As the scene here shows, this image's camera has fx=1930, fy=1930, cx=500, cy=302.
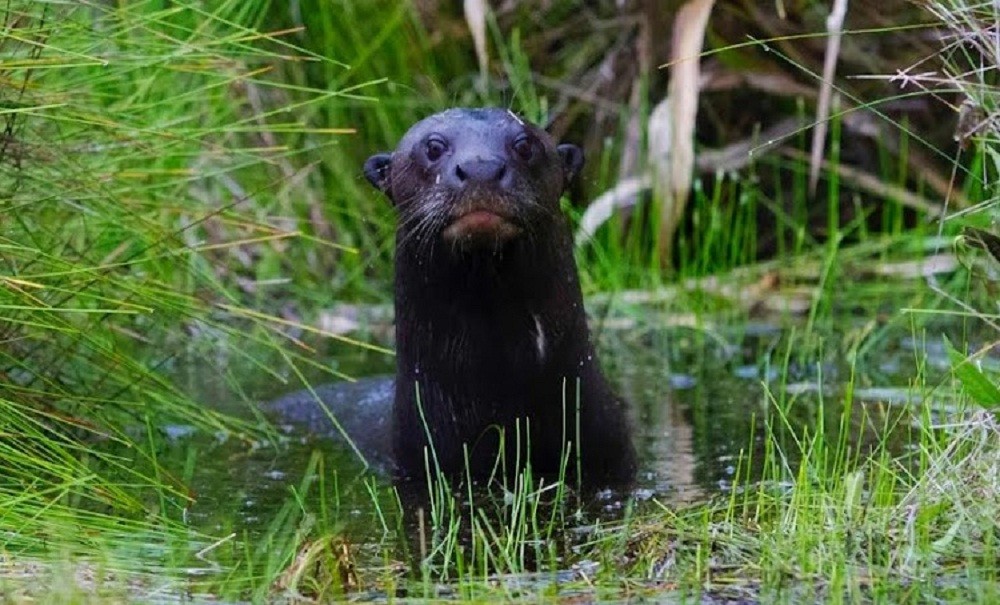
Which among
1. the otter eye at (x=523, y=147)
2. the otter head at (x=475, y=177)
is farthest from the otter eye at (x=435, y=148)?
the otter eye at (x=523, y=147)

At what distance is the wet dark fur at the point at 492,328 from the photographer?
444 cm

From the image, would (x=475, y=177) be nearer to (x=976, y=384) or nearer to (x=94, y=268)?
(x=94, y=268)

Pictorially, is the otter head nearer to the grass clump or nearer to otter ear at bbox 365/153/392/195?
otter ear at bbox 365/153/392/195

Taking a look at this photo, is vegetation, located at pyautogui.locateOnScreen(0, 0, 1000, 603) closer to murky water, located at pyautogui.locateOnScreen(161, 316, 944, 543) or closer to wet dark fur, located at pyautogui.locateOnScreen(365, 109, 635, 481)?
murky water, located at pyautogui.locateOnScreen(161, 316, 944, 543)

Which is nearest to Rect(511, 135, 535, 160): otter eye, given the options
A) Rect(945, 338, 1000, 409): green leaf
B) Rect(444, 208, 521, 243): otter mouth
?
Rect(444, 208, 521, 243): otter mouth

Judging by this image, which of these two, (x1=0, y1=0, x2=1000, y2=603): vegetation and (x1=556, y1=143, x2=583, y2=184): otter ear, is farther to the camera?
(x1=556, y1=143, x2=583, y2=184): otter ear

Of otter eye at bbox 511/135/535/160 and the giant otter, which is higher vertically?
otter eye at bbox 511/135/535/160

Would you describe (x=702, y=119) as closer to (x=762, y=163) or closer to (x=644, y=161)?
(x=762, y=163)

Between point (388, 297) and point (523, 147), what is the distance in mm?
3136

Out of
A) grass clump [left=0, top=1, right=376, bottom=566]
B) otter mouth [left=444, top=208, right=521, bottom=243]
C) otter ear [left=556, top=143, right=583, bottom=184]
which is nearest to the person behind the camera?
grass clump [left=0, top=1, right=376, bottom=566]

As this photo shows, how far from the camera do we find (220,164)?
6.94 m

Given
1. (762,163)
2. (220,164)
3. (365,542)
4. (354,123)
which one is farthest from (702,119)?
(365,542)

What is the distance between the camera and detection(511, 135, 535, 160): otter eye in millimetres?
4496

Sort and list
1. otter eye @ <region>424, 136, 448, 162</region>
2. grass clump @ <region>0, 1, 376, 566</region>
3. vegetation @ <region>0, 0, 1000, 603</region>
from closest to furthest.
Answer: vegetation @ <region>0, 0, 1000, 603</region>, grass clump @ <region>0, 1, 376, 566</region>, otter eye @ <region>424, 136, 448, 162</region>
